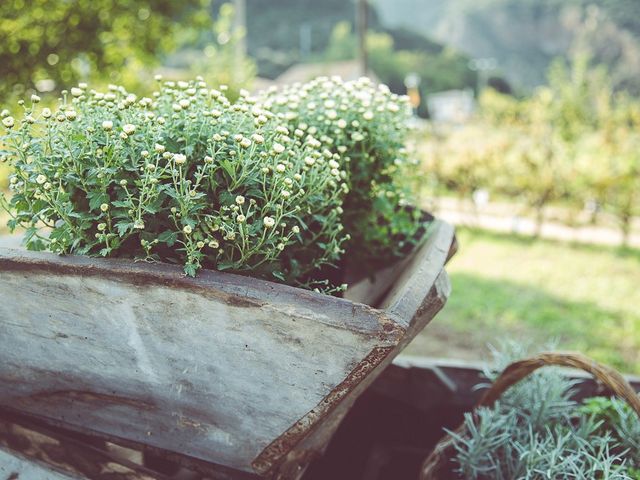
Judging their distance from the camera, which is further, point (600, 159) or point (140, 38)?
point (600, 159)

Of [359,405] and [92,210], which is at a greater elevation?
[92,210]

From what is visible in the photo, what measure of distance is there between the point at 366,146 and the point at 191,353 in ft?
2.82

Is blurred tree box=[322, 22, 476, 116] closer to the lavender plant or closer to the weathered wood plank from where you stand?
the lavender plant

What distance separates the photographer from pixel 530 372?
69.5 inches

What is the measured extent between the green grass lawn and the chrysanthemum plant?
3.58ft

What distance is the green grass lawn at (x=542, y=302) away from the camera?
13.0 feet

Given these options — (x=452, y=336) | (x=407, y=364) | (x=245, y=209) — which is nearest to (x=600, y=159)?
(x=452, y=336)

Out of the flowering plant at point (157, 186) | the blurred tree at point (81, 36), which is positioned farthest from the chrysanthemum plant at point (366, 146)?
the blurred tree at point (81, 36)

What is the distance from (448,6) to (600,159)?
7720 cm

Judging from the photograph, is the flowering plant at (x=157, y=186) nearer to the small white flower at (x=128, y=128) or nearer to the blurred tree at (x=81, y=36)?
the small white flower at (x=128, y=128)

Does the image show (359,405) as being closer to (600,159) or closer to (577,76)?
(600,159)

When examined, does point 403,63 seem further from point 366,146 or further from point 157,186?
point 157,186

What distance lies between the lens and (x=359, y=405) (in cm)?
226

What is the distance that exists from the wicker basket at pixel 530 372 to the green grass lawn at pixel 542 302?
0.97 metres
